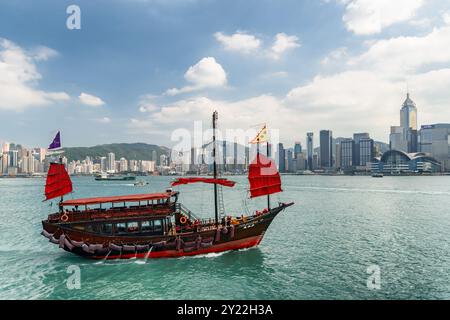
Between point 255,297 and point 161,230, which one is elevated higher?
point 161,230

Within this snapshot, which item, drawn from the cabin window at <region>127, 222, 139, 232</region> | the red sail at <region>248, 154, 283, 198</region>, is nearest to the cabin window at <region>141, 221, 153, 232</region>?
the cabin window at <region>127, 222, 139, 232</region>

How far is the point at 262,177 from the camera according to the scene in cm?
2827

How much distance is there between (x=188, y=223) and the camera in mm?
25828

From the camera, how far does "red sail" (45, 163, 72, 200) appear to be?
26500mm

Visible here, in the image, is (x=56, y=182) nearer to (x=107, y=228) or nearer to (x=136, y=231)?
(x=107, y=228)

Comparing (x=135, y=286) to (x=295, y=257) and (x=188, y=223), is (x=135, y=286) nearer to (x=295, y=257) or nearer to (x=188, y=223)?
(x=188, y=223)

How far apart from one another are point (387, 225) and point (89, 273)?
34515 mm

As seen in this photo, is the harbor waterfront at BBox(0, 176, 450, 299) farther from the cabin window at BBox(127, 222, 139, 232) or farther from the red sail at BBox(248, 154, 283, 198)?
the red sail at BBox(248, 154, 283, 198)

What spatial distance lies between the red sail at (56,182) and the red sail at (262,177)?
1607 cm

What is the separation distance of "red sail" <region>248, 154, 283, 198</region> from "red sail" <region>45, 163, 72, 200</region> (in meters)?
16.1

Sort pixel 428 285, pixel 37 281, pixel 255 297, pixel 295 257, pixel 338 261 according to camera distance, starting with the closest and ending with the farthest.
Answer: pixel 255 297 → pixel 428 285 → pixel 37 281 → pixel 338 261 → pixel 295 257

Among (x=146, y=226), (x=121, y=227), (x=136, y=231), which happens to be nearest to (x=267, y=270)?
(x=146, y=226)
